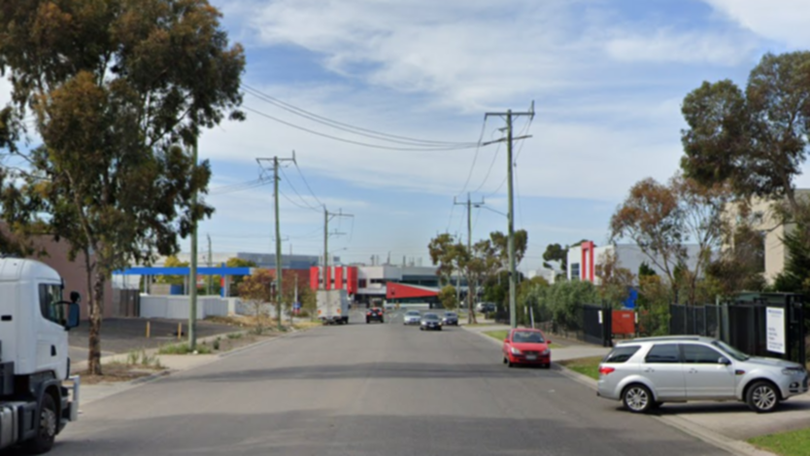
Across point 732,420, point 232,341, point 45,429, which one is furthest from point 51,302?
point 232,341

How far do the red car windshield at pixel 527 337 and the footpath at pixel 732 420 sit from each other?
34.0ft

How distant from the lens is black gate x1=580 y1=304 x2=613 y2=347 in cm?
4000

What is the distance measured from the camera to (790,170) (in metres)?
26.4

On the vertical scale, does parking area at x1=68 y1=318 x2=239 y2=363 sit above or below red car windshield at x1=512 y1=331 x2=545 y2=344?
below

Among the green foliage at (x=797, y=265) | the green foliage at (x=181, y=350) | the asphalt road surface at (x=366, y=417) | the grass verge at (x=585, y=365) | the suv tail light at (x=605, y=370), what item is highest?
the green foliage at (x=797, y=265)

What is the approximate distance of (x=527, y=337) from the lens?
30.6 metres

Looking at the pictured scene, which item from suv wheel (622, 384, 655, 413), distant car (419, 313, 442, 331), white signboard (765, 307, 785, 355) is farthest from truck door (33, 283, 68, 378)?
distant car (419, 313, 442, 331)

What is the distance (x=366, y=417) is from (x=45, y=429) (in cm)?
575

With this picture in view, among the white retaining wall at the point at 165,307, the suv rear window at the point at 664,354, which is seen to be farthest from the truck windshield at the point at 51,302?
the white retaining wall at the point at 165,307

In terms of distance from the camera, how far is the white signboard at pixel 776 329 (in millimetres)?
20172

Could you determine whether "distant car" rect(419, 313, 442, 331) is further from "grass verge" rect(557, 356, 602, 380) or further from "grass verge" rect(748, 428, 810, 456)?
"grass verge" rect(748, 428, 810, 456)

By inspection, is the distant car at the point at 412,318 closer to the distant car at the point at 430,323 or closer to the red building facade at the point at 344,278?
the distant car at the point at 430,323

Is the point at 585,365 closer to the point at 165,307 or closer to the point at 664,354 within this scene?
the point at 664,354

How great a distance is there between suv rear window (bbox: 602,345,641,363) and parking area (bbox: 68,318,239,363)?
2157cm
